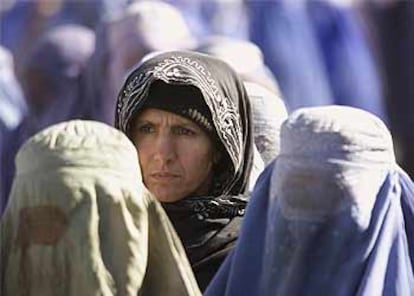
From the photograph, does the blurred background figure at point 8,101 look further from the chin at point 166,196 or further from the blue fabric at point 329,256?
the blue fabric at point 329,256

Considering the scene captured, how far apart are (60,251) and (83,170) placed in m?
0.12

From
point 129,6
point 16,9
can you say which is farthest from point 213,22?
point 16,9

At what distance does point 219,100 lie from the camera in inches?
122

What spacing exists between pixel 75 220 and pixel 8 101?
355 cm

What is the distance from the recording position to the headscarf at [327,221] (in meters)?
2.55

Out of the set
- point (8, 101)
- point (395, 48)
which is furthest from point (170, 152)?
point (395, 48)

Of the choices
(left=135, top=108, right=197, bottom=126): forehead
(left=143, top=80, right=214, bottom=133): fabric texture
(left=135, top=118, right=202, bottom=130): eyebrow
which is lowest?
(left=135, top=118, right=202, bottom=130): eyebrow

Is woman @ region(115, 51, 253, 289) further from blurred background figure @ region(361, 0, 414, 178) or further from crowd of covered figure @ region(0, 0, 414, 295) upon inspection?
blurred background figure @ region(361, 0, 414, 178)

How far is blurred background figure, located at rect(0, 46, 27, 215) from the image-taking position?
5.58 metres

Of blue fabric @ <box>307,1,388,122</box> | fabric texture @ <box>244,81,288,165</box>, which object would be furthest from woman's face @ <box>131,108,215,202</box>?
blue fabric @ <box>307,1,388,122</box>

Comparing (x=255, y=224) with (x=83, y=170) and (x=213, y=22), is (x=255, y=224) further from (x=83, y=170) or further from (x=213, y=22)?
(x=213, y=22)

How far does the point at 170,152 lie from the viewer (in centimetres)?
304

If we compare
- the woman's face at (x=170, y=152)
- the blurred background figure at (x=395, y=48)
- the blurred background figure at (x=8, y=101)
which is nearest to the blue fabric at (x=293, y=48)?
the blurred background figure at (x=395, y=48)

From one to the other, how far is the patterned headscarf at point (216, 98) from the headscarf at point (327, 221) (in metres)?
0.48
